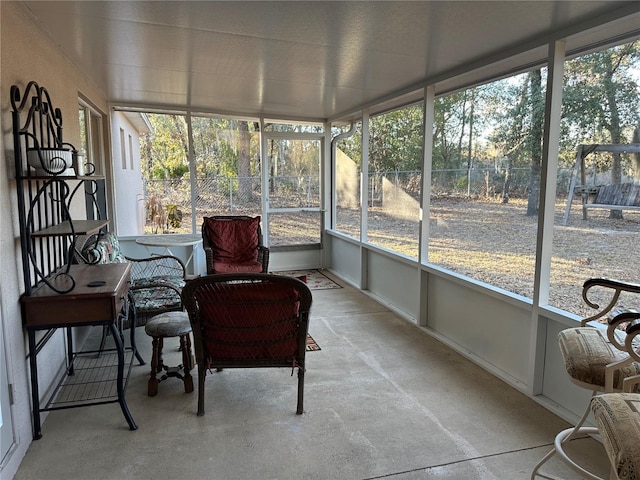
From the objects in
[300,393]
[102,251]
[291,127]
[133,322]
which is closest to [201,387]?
[300,393]

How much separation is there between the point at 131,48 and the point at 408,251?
324 centimetres

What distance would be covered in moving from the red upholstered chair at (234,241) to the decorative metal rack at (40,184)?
6.69ft

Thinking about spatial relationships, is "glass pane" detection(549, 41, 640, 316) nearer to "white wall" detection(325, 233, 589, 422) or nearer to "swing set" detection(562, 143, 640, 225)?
"swing set" detection(562, 143, 640, 225)

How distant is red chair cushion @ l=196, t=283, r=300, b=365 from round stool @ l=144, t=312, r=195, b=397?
1.26ft

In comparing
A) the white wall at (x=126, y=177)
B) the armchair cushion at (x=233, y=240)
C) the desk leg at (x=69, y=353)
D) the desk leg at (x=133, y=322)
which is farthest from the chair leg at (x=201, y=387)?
the white wall at (x=126, y=177)

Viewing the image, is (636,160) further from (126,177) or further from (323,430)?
(126,177)

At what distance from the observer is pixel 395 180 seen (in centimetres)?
513

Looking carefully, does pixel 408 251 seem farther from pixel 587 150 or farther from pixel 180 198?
pixel 180 198

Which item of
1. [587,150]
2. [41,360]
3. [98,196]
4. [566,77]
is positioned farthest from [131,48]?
[587,150]

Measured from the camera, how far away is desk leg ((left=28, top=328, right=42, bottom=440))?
2.18 meters

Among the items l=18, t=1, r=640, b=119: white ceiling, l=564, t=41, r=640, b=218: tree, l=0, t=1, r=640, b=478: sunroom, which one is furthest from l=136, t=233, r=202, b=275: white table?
l=564, t=41, r=640, b=218: tree

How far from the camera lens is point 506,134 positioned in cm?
344

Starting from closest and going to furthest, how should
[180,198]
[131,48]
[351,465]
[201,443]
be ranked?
[351,465]
[201,443]
[131,48]
[180,198]

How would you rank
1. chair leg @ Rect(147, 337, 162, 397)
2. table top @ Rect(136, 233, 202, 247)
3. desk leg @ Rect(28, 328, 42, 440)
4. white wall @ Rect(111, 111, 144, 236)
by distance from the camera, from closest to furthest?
desk leg @ Rect(28, 328, 42, 440) → chair leg @ Rect(147, 337, 162, 397) → table top @ Rect(136, 233, 202, 247) → white wall @ Rect(111, 111, 144, 236)
